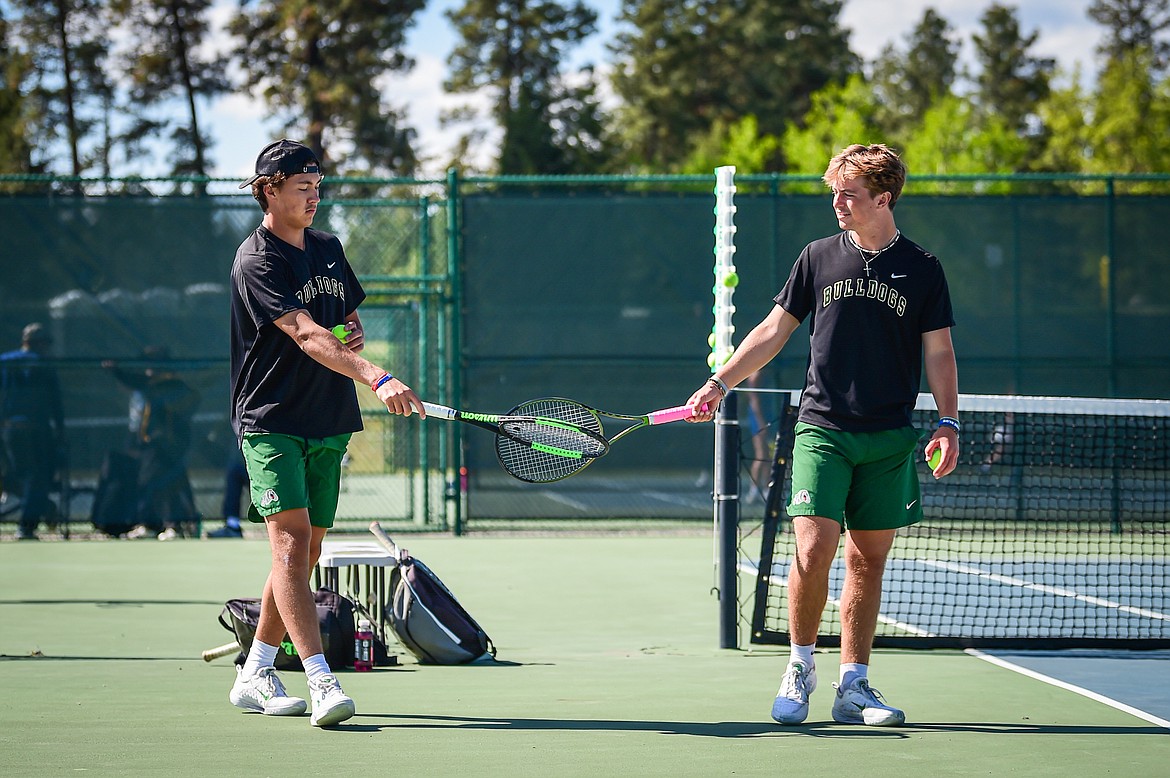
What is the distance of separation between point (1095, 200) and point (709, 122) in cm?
3752

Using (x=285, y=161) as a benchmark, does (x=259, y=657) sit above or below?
below

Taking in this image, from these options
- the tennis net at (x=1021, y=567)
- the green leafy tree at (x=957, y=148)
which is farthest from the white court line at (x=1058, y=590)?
the green leafy tree at (x=957, y=148)

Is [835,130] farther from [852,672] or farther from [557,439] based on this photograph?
[852,672]

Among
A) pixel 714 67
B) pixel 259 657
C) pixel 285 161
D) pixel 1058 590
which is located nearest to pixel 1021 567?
pixel 1058 590

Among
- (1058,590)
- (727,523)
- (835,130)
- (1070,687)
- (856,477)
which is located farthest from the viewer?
(835,130)

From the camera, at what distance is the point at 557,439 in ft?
17.1

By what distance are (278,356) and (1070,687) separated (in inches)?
124

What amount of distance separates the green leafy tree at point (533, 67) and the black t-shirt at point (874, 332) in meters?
36.1

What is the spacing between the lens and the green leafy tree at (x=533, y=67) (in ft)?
135

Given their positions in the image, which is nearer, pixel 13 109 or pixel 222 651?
pixel 222 651

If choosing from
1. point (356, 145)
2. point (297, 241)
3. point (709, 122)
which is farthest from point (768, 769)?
point (709, 122)

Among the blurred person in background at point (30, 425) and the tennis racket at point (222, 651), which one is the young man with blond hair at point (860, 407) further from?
the blurred person in background at point (30, 425)

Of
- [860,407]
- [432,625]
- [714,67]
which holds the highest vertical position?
[714,67]

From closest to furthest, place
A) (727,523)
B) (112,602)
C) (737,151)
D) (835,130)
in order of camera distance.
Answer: (727,523) < (112,602) < (835,130) < (737,151)
